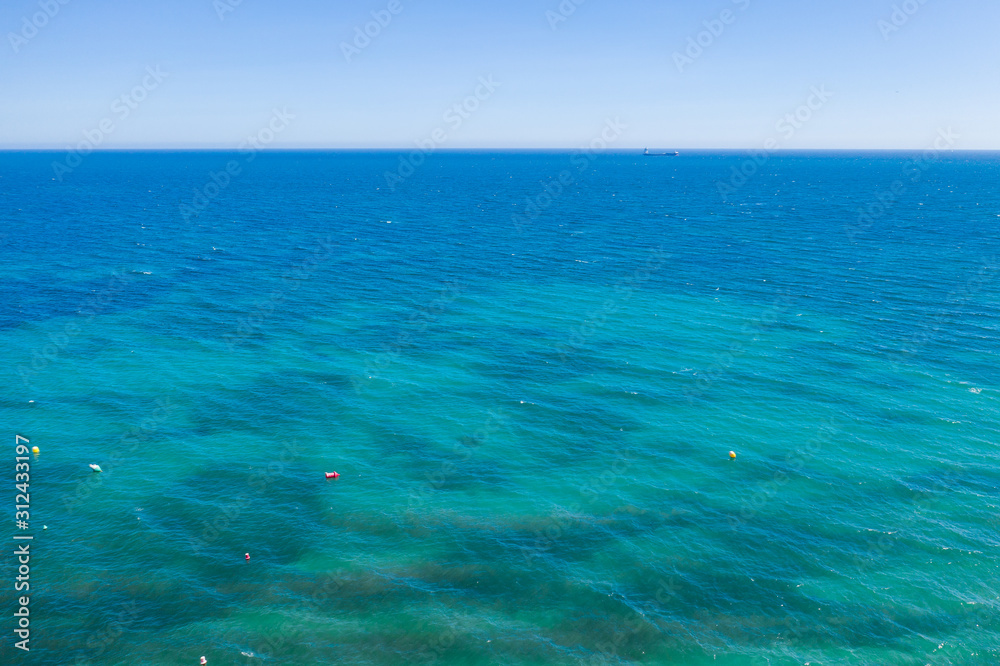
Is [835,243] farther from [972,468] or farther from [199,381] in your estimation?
[199,381]

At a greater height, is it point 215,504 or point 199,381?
point 199,381

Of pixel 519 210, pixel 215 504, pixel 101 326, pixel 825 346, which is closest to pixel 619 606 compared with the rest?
pixel 215 504

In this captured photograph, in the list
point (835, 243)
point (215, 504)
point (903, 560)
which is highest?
point (835, 243)

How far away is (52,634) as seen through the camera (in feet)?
107

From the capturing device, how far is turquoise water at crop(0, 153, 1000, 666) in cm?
3416

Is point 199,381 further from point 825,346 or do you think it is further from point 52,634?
point 825,346

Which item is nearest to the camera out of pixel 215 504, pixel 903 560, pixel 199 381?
pixel 903 560

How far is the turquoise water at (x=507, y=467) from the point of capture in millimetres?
34156

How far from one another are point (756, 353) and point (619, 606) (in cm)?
4495

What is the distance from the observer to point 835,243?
135m

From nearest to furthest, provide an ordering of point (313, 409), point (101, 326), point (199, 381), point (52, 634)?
1. point (52, 634)
2. point (313, 409)
3. point (199, 381)
4. point (101, 326)

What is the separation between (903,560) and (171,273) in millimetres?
109752

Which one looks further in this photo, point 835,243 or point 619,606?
point 835,243

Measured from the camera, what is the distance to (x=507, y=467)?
5003 cm
